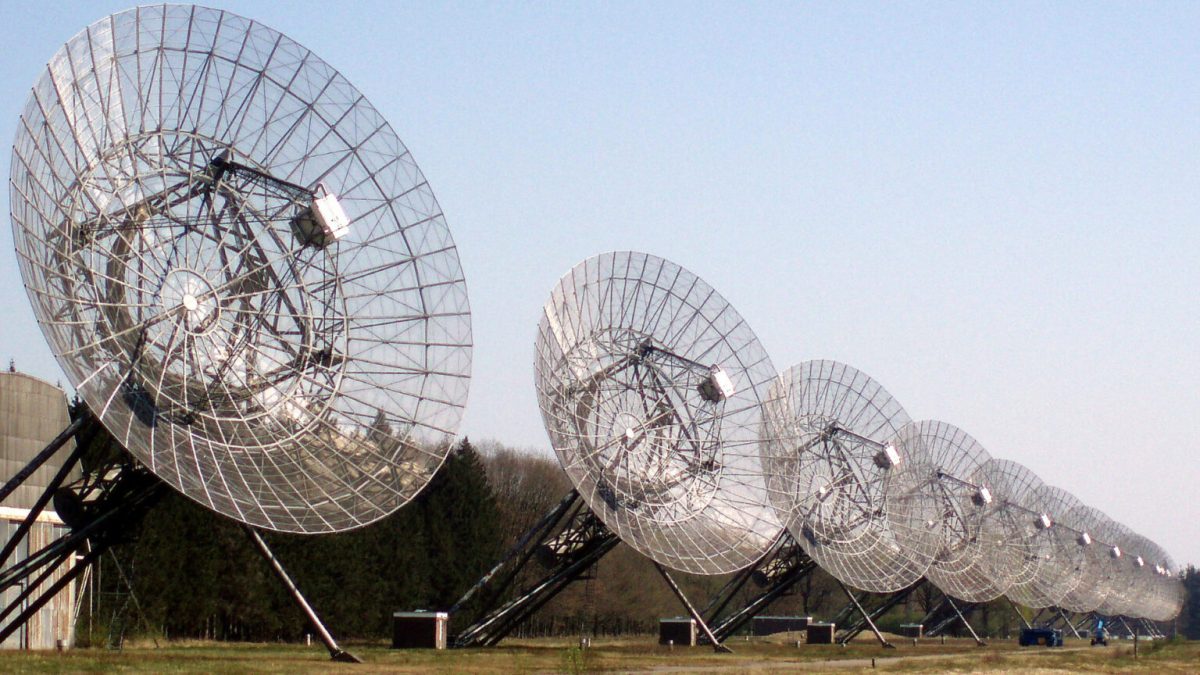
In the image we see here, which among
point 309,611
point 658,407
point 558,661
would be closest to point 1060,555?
point 658,407

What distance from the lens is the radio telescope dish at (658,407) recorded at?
5488 centimetres

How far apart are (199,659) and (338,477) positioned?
817 centimetres

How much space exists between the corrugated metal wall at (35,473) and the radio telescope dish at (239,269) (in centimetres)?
1595

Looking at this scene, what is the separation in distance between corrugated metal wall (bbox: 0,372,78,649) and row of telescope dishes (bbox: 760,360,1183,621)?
28.7m

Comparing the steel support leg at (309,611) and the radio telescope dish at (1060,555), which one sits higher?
the radio telescope dish at (1060,555)

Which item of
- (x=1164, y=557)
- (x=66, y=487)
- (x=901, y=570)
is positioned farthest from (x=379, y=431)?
(x=1164, y=557)

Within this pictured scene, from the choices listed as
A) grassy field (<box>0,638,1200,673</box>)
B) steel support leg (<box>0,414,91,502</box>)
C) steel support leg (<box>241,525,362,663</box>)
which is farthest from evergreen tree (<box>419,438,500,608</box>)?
steel support leg (<box>0,414,91,502</box>)

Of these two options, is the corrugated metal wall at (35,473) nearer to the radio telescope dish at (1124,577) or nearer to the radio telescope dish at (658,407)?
the radio telescope dish at (658,407)

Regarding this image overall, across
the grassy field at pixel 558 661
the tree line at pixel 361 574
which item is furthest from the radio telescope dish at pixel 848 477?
the tree line at pixel 361 574

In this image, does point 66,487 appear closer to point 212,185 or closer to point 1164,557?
point 212,185

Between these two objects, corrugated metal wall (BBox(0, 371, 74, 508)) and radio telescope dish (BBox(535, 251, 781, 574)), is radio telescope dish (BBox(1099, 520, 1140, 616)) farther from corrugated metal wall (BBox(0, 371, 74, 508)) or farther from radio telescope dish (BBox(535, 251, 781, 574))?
corrugated metal wall (BBox(0, 371, 74, 508))

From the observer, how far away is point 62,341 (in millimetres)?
34625

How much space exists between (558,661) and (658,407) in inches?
517

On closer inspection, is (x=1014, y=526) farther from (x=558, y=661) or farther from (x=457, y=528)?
(x=558, y=661)
